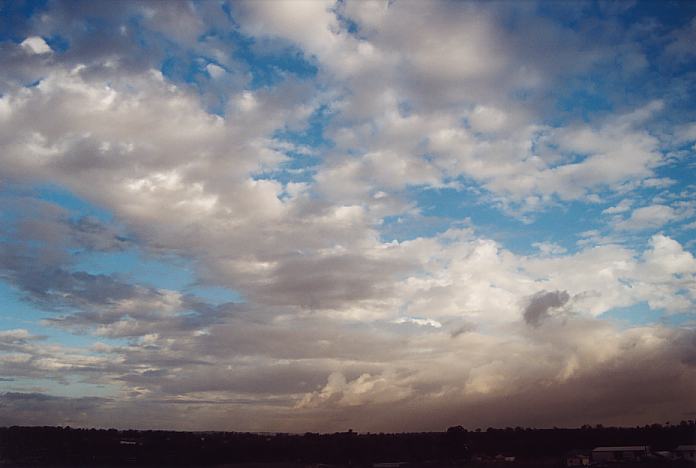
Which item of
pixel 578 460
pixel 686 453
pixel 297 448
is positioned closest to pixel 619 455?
pixel 578 460

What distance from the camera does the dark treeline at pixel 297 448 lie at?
147 meters

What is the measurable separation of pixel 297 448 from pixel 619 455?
8198cm

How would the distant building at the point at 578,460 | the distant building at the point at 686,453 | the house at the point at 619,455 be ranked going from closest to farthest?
1. the distant building at the point at 686,453
2. the distant building at the point at 578,460
3. the house at the point at 619,455

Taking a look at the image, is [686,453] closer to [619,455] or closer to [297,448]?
[619,455]

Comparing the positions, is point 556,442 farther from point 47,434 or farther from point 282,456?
point 47,434

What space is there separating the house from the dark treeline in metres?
20.4

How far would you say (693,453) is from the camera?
112750mm

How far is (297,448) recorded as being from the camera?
163625mm

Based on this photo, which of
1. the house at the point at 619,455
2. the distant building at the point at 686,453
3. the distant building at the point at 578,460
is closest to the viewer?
the distant building at the point at 686,453

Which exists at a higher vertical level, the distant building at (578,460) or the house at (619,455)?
the house at (619,455)

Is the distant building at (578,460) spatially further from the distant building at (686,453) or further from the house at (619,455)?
the distant building at (686,453)

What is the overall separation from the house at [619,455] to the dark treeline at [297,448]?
20.4m

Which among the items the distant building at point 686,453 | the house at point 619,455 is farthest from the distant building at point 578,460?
the distant building at point 686,453

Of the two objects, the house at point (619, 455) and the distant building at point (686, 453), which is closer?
the distant building at point (686, 453)
